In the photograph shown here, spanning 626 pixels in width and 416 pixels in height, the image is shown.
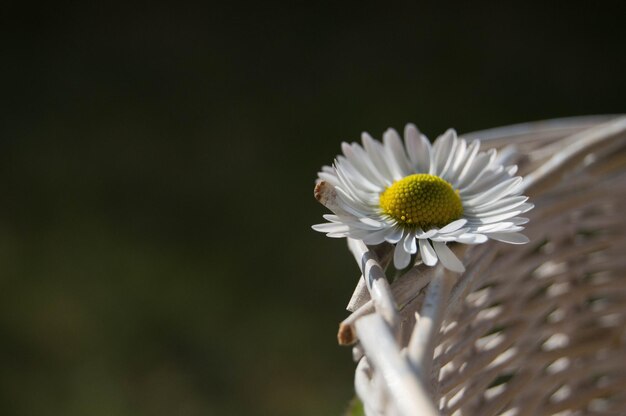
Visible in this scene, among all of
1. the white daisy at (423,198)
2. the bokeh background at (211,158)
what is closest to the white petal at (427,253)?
the white daisy at (423,198)

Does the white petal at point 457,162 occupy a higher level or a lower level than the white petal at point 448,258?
higher

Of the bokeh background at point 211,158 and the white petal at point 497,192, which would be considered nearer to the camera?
the white petal at point 497,192

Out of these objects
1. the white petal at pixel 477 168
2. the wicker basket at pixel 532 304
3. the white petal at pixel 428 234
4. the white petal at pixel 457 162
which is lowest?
the wicker basket at pixel 532 304

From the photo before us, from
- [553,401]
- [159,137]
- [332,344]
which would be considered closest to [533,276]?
[553,401]

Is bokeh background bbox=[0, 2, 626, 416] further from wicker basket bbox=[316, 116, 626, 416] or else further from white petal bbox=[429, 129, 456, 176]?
white petal bbox=[429, 129, 456, 176]

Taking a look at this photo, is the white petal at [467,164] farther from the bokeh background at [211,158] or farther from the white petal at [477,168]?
the bokeh background at [211,158]

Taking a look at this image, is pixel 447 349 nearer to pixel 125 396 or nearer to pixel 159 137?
pixel 125 396

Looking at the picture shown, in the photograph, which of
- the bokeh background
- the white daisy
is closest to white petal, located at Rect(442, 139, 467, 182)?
the white daisy
